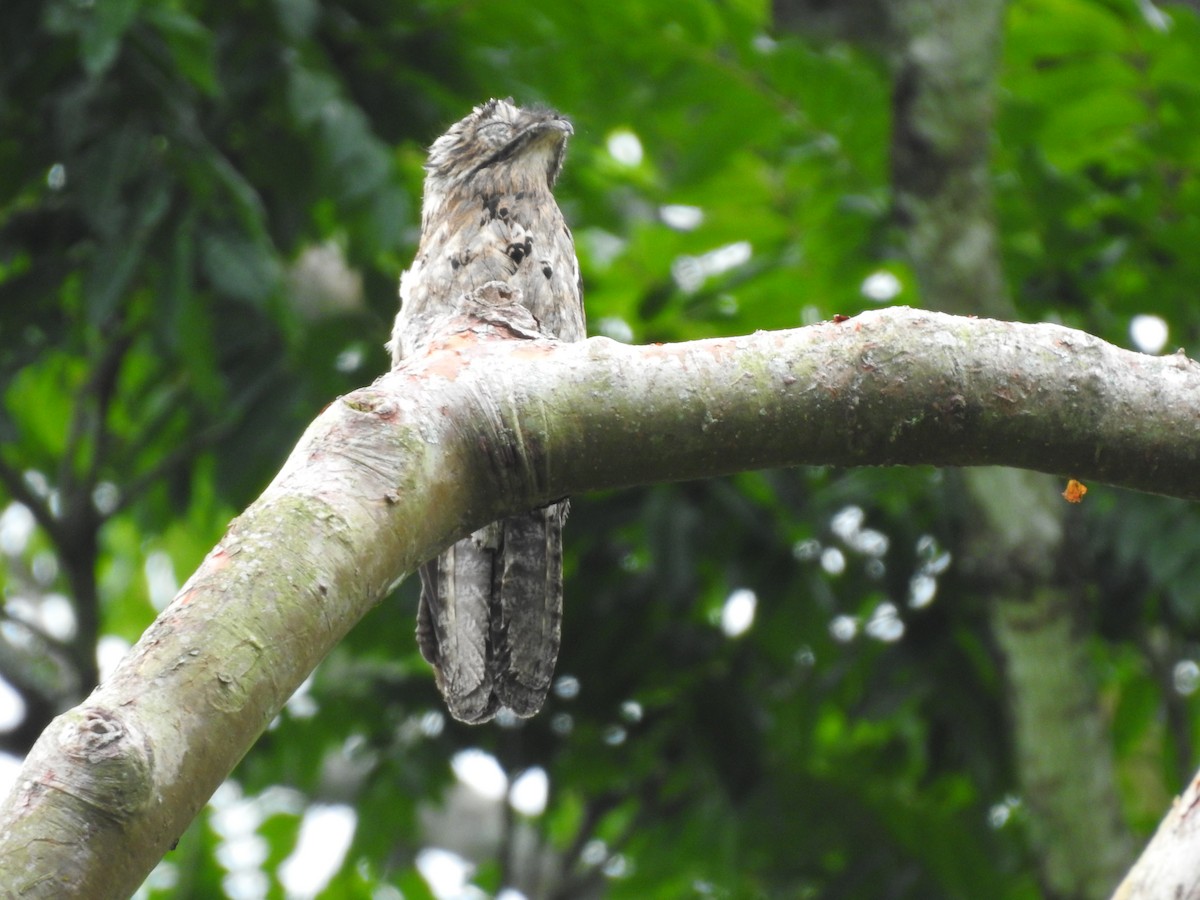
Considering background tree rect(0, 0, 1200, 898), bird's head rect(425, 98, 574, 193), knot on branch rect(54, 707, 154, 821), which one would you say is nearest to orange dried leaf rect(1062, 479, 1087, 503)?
A: background tree rect(0, 0, 1200, 898)

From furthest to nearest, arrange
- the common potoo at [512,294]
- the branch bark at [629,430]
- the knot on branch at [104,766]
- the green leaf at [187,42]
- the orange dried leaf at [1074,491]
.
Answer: the green leaf at [187,42], the common potoo at [512,294], the orange dried leaf at [1074,491], the branch bark at [629,430], the knot on branch at [104,766]

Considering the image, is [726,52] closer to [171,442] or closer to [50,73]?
[50,73]

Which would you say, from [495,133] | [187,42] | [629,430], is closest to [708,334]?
[495,133]

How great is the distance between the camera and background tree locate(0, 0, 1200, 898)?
4.99m

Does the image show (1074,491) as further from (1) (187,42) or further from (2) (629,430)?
(1) (187,42)

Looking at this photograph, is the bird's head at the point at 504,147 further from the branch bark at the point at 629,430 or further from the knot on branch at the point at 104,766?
the knot on branch at the point at 104,766

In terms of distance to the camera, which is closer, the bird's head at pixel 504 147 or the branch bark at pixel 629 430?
the branch bark at pixel 629 430

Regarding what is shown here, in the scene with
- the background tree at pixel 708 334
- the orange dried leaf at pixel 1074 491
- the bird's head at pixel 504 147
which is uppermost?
the bird's head at pixel 504 147

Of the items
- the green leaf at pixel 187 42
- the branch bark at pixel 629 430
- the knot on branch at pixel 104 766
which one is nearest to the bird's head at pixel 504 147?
the green leaf at pixel 187 42

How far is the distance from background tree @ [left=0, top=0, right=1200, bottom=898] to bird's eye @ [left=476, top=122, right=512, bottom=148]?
38 cm

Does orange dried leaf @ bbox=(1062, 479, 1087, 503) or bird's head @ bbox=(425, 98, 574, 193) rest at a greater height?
bird's head @ bbox=(425, 98, 574, 193)

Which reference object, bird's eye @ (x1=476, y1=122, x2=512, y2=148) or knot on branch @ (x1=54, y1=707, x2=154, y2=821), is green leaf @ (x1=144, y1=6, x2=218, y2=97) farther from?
knot on branch @ (x1=54, y1=707, x2=154, y2=821)

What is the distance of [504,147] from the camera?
15.4 ft

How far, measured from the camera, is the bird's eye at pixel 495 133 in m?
4.73
